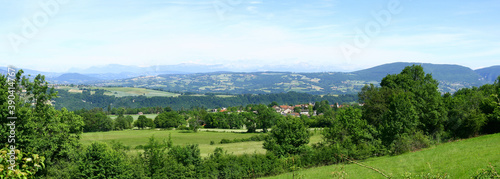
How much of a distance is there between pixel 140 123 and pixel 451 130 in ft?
292

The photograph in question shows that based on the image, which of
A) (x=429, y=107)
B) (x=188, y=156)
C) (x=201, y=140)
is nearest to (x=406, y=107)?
(x=429, y=107)

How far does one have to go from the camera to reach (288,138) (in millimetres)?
37000

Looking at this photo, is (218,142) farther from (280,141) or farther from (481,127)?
(481,127)

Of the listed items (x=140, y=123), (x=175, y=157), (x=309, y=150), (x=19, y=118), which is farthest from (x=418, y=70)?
(x=140, y=123)

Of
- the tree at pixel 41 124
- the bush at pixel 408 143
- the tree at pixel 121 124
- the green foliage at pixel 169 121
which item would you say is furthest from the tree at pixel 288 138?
the tree at pixel 121 124

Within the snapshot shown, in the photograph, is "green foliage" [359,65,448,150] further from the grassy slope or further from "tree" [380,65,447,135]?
the grassy slope

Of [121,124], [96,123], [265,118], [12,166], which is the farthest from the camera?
[121,124]

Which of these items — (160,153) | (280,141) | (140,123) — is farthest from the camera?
(140,123)

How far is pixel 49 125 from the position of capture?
1006 inches

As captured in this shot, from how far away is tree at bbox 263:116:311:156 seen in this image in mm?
36562

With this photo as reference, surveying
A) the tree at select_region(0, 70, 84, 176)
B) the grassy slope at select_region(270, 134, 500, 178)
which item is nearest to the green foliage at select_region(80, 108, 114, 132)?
the tree at select_region(0, 70, 84, 176)

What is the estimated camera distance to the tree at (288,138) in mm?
36562

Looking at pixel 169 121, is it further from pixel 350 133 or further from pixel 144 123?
pixel 350 133

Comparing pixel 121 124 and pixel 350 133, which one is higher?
pixel 350 133
